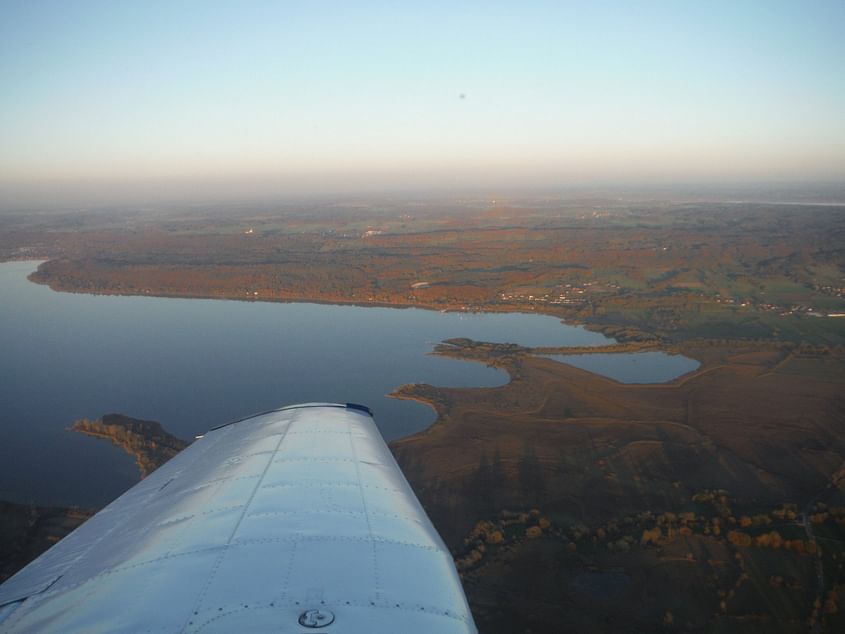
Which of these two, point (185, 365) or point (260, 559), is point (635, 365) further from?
point (260, 559)

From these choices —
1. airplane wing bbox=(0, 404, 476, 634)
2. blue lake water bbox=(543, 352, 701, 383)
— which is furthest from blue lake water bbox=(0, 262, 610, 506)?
airplane wing bbox=(0, 404, 476, 634)

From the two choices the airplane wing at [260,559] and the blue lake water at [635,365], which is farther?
the blue lake water at [635,365]

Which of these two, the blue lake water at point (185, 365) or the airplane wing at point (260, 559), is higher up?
the airplane wing at point (260, 559)

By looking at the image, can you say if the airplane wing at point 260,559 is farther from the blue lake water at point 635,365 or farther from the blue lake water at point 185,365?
the blue lake water at point 635,365

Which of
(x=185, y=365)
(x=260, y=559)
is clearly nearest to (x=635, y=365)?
(x=185, y=365)

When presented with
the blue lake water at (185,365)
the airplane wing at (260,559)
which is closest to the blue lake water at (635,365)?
the blue lake water at (185,365)

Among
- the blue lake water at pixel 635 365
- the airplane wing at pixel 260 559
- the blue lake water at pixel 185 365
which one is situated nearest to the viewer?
the airplane wing at pixel 260 559

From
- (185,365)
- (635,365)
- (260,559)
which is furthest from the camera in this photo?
(185,365)
